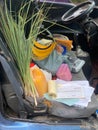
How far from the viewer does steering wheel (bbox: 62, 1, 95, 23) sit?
271 cm

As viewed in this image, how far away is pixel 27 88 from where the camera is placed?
1.93m

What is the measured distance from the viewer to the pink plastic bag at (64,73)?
2357 millimetres

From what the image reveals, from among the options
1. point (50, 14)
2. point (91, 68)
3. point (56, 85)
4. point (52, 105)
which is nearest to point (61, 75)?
point (56, 85)

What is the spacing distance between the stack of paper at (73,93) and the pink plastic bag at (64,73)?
3.9 inches

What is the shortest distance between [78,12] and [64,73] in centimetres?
77

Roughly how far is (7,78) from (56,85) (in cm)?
42

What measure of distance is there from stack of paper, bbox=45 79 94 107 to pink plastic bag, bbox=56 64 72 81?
98 millimetres

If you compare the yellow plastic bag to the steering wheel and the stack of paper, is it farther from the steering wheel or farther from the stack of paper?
the steering wheel

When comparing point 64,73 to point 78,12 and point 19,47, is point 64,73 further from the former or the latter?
point 78,12

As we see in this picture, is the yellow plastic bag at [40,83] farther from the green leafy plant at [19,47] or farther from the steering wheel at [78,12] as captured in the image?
the steering wheel at [78,12]

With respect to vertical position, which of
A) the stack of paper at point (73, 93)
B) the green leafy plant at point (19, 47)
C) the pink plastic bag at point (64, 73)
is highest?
the green leafy plant at point (19, 47)

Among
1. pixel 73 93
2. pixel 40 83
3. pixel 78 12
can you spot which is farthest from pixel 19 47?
pixel 78 12

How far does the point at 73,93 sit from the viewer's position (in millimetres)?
2059

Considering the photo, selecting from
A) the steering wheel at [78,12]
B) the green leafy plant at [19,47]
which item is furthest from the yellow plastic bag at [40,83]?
the steering wheel at [78,12]
